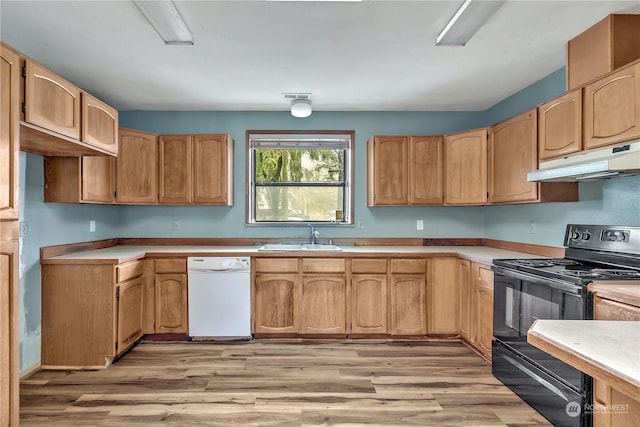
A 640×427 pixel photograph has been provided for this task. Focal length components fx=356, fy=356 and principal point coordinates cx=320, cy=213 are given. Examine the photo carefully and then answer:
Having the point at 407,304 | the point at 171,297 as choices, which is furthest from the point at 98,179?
the point at 407,304

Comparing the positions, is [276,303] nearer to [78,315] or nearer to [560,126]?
[78,315]

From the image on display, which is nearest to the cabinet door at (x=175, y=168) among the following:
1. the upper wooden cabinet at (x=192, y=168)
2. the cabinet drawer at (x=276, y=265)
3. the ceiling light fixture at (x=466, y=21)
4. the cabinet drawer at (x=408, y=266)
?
the upper wooden cabinet at (x=192, y=168)

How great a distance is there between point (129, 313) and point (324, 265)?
1.79m

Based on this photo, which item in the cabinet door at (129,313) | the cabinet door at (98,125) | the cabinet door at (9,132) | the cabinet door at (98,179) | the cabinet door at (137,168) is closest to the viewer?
the cabinet door at (9,132)

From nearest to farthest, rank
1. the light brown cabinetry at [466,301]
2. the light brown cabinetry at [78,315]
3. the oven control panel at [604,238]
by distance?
1. the oven control panel at [604,238]
2. the light brown cabinetry at [78,315]
3. the light brown cabinetry at [466,301]

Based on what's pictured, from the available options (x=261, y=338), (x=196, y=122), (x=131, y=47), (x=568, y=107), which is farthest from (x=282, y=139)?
(x=568, y=107)

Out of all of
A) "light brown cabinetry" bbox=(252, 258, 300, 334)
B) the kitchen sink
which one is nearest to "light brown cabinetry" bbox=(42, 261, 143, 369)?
"light brown cabinetry" bbox=(252, 258, 300, 334)

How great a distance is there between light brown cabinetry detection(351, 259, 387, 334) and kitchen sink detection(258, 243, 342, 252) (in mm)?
327

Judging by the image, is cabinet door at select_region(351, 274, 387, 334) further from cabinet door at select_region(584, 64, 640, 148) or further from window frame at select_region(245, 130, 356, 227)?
cabinet door at select_region(584, 64, 640, 148)

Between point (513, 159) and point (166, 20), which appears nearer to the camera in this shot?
point (166, 20)

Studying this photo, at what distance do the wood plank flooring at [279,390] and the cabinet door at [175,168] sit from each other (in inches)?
58.4

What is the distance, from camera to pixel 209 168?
12.1ft

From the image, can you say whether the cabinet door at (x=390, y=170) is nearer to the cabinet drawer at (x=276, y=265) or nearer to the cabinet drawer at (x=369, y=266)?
the cabinet drawer at (x=369, y=266)

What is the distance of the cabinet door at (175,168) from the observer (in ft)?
12.0
